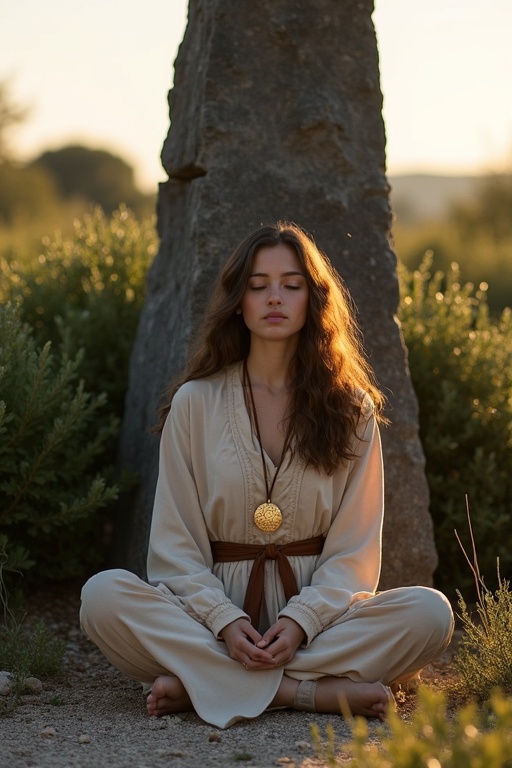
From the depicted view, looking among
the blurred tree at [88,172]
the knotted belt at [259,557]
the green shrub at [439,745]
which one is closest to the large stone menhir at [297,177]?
the knotted belt at [259,557]

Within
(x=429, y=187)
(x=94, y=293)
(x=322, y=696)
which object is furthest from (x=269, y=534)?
(x=429, y=187)

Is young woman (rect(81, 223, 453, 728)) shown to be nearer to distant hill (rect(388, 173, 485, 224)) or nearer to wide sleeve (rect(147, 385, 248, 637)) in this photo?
wide sleeve (rect(147, 385, 248, 637))

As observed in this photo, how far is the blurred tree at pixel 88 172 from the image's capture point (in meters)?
40.7

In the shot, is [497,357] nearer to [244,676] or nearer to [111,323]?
[111,323]

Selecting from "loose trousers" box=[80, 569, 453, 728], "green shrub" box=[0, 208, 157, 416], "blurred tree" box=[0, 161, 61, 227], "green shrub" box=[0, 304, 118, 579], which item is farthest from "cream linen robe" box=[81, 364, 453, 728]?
"blurred tree" box=[0, 161, 61, 227]

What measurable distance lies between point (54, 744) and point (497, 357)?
3.19 m

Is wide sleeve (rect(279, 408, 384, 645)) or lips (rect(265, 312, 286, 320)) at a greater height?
lips (rect(265, 312, 286, 320))

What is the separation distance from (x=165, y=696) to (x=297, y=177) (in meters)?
2.48

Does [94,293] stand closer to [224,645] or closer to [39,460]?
[39,460]

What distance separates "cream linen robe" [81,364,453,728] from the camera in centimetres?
370

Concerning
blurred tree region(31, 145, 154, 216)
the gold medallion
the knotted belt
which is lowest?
the knotted belt

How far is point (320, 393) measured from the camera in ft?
13.5

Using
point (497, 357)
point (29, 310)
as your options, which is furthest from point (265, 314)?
point (29, 310)

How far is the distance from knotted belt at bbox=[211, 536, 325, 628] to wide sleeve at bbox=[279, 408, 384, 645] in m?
0.07
